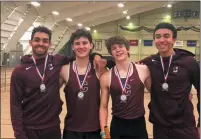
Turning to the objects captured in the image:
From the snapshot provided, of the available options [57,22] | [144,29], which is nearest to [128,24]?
[144,29]

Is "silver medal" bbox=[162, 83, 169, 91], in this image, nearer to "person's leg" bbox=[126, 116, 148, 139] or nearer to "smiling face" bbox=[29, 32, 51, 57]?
"person's leg" bbox=[126, 116, 148, 139]

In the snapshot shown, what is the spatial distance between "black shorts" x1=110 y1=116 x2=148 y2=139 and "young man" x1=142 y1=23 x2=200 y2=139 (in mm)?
164

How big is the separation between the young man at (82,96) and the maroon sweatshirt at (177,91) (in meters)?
0.54

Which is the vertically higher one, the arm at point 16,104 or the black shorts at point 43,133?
the arm at point 16,104

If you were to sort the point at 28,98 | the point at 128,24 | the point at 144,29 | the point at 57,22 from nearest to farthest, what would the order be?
the point at 28,98, the point at 144,29, the point at 128,24, the point at 57,22

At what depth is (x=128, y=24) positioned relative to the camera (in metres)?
11.3

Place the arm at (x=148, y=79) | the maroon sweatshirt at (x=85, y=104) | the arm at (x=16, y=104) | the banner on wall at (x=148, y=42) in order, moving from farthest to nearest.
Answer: the banner on wall at (x=148, y=42), the arm at (x=148, y=79), the maroon sweatshirt at (x=85, y=104), the arm at (x=16, y=104)

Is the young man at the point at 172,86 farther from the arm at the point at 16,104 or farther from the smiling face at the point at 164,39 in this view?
the arm at the point at 16,104

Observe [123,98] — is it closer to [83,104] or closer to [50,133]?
[83,104]

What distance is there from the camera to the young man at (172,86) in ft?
8.02

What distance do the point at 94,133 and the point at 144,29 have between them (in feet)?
24.7

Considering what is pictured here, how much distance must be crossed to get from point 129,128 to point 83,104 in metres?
0.45

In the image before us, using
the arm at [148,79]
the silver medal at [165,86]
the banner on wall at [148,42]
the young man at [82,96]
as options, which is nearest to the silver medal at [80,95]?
the young man at [82,96]

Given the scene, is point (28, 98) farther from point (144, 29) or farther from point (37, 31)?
point (144, 29)
